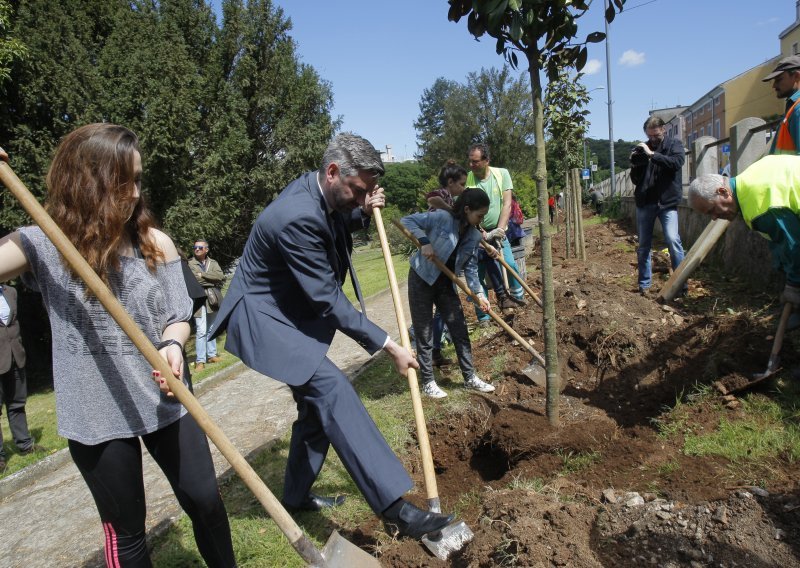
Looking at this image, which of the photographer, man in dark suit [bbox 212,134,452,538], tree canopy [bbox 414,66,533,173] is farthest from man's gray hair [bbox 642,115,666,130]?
tree canopy [bbox 414,66,533,173]

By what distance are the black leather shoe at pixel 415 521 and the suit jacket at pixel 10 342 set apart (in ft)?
16.7

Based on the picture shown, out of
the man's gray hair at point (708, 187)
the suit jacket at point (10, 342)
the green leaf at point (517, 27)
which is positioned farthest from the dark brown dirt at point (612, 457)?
the suit jacket at point (10, 342)

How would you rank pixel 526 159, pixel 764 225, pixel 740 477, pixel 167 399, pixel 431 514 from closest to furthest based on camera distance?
pixel 167 399, pixel 431 514, pixel 740 477, pixel 764 225, pixel 526 159

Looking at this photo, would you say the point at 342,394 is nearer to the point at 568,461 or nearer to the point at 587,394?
the point at 568,461

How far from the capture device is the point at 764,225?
3410 mm

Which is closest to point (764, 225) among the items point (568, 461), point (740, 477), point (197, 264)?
point (740, 477)

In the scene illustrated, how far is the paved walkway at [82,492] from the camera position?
3.63m

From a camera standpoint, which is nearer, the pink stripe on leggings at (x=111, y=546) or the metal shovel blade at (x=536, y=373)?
the pink stripe on leggings at (x=111, y=546)

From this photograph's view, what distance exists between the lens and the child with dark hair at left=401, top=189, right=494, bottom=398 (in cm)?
487

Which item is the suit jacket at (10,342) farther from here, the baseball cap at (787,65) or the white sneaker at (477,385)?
the baseball cap at (787,65)

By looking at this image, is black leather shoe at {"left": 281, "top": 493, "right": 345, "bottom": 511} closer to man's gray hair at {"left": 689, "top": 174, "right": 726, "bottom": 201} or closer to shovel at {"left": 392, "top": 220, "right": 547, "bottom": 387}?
shovel at {"left": 392, "top": 220, "right": 547, "bottom": 387}

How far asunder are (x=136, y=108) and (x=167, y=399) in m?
9.83

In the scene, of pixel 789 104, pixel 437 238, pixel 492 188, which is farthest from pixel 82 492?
pixel 789 104

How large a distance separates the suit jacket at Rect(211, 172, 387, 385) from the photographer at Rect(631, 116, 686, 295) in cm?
467
